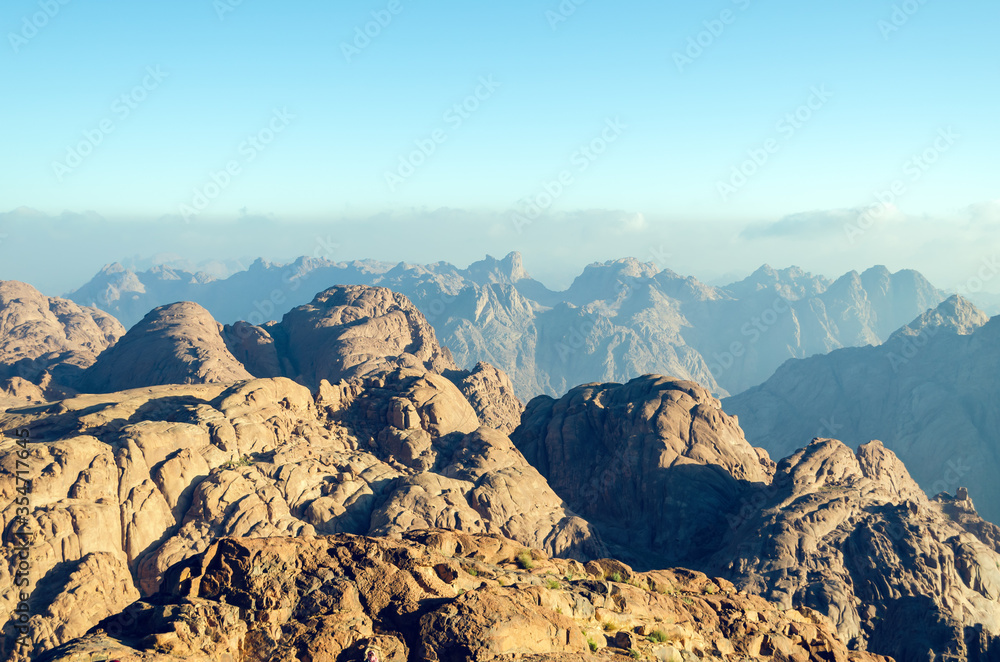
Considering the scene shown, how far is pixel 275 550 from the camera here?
68.4ft

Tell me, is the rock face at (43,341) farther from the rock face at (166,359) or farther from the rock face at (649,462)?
the rock face at (649,462)

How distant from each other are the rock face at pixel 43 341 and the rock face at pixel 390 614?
7828cm

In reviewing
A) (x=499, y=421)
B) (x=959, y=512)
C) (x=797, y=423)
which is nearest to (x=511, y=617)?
(x=959, y=512)

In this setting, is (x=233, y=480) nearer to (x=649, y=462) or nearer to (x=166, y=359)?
(x=649, y=462)

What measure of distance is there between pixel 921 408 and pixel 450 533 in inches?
6892

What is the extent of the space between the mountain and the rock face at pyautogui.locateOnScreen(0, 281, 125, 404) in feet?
521

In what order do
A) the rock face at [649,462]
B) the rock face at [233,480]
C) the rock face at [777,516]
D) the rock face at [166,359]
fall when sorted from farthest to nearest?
the rock face at [166,359], the rock face at [649,462], the rock face at [777,516], the rock face at [233,480]

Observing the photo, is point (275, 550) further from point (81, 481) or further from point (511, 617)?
point (81, 481)

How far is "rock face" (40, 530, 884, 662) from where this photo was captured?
17969mm

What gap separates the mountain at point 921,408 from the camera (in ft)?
487

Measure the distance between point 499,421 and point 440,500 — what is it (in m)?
46.8

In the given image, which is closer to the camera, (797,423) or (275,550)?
(275,550)

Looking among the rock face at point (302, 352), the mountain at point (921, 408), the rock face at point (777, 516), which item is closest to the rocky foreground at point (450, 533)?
the rock face at point (777, 516)

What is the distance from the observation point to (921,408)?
167 metres
